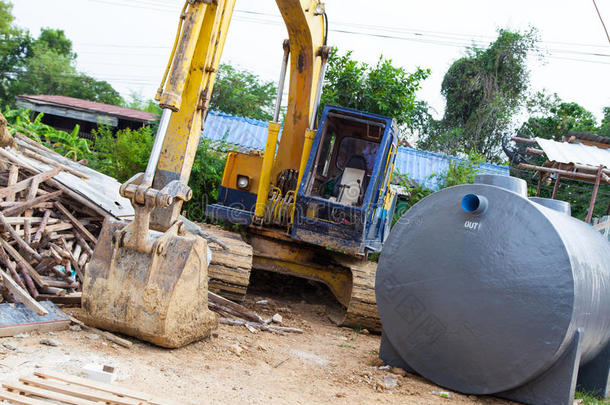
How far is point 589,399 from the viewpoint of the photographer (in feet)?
16.7

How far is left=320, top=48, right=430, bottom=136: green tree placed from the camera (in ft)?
48.6

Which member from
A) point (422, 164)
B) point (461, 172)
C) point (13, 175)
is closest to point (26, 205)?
point (13, 175)

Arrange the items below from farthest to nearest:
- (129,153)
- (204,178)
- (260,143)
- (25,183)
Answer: (260,143) < (204,178) < (129,153) < (25,183)

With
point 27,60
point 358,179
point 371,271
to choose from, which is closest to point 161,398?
point 371,271

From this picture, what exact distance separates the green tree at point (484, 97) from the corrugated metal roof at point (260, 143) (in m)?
5.06

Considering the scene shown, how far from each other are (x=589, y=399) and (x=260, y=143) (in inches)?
609

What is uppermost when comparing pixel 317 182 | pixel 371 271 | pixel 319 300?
pixel 317 182

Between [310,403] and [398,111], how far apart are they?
39.3 feet

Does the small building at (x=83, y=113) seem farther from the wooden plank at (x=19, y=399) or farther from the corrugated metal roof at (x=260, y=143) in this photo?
the wooden plank at (x=19, y=399)

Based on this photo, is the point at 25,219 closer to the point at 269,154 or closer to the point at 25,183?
the point at 25,183

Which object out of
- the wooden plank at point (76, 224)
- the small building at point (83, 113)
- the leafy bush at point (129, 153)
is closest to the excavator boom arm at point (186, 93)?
the wooden plank at point (76, 224)

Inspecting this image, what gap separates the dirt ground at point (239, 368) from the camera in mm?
3857

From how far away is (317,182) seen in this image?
8000 mm

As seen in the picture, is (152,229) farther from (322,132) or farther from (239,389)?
(322,132)
